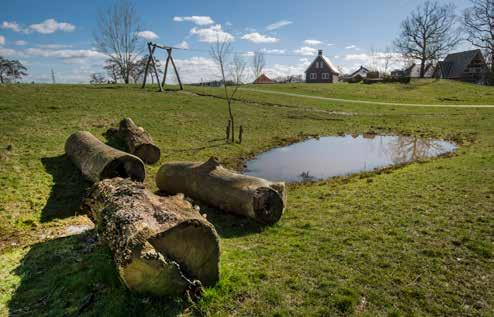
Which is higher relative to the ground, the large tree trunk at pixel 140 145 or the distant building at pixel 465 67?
the distant building at pixel 465 67

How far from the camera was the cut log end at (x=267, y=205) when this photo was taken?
287 inches

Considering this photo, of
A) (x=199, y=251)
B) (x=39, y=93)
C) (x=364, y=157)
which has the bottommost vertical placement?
(x=364, y=157)

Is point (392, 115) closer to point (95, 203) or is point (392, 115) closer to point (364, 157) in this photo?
point (364, 157)

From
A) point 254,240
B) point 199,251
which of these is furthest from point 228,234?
point 199,251

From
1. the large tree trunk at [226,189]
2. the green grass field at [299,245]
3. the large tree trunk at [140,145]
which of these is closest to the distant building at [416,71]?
the green grass field at [299,245]

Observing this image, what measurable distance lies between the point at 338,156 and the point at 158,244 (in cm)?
1221

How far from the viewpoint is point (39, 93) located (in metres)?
21.7

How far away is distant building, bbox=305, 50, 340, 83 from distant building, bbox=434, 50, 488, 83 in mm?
20399

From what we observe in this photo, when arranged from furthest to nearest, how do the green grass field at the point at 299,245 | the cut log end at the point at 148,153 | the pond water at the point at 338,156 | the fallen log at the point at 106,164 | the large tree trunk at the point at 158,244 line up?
the pond water at the point at 338,156
the cut log end at the point at 148,153
the fallen log at the point at 106,164
the green grass field at the point at 299,245
the large tree trunk at the point at 158,244

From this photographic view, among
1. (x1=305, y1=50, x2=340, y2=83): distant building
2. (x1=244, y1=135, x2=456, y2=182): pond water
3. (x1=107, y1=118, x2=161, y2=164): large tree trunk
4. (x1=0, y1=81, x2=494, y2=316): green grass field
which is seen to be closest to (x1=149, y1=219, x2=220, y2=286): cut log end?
(x1=0, y1=81, x2=494, y2=316): green grass field

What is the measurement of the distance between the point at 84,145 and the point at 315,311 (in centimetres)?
903

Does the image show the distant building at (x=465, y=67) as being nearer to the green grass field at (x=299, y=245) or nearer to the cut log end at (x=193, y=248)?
the green grass field at (x=299, y=245)

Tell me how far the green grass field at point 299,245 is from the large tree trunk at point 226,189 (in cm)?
32

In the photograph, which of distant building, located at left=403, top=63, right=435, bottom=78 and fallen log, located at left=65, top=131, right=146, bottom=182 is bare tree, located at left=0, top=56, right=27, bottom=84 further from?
distant building, located at left=403, top=63, right=435, bottom=78
